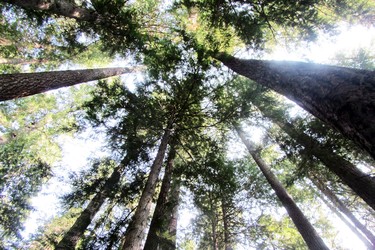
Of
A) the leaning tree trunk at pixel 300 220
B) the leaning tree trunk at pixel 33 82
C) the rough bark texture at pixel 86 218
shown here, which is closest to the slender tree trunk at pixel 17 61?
the leaning tree trunk at pixel 33 82

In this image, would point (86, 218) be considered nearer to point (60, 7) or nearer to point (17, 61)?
point (60, 7)

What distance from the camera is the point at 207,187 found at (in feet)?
24.4

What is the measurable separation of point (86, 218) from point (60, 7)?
721cm

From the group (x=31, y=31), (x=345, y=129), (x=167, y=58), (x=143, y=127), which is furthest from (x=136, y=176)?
(x=31, y=31)

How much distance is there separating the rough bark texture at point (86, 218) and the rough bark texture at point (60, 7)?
16.2ft

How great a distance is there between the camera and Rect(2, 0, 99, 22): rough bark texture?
5863mm

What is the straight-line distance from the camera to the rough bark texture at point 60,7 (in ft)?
19.2

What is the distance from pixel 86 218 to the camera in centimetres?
853

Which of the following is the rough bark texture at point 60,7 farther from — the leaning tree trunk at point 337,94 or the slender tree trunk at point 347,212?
the slender tree trunk at point 347,212

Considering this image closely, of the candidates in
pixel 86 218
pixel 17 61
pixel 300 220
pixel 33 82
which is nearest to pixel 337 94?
pixel 33 82

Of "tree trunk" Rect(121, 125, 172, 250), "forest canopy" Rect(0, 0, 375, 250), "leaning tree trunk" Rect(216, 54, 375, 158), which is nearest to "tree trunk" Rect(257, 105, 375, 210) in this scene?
"forest canopy" Rect(0, 0, 375, 250)

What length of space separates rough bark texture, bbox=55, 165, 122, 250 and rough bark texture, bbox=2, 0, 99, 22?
16.2 ft

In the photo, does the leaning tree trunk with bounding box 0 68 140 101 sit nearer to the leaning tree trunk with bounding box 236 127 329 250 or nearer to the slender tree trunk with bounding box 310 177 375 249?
the leaning tree trunk with bounding box 236 127 329 250

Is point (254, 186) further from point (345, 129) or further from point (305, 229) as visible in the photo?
point (345, 129)
